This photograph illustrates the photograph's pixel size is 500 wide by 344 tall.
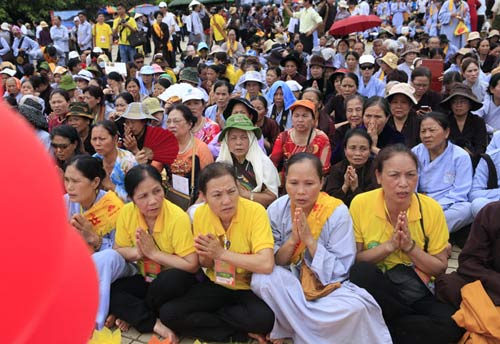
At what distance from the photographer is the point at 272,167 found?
4414mm

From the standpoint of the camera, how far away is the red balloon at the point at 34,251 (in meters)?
0.50

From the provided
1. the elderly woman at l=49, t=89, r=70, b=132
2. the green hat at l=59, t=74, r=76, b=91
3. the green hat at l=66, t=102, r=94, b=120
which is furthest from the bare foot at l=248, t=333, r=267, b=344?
the green hat at l=59, t=74, r=76, b=91

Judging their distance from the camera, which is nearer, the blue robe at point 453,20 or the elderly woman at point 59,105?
the elderly woman at point 59,105

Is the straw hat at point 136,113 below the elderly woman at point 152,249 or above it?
above

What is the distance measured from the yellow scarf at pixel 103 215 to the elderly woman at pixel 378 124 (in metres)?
2.50

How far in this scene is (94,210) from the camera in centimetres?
364

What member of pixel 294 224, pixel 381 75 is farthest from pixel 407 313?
pixel 381 75

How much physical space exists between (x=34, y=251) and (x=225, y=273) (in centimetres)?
274

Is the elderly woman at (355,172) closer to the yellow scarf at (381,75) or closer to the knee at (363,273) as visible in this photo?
the knee at (363,273)

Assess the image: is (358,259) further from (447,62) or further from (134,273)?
(447,62)

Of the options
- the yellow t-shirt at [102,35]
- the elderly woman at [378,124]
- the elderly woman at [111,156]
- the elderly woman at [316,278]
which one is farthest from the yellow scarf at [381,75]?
the yellow t-shirt at [102,35]

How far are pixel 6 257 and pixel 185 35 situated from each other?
70.0ft

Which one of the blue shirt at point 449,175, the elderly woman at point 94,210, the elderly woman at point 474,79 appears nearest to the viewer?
the elderly woman at point 94,210

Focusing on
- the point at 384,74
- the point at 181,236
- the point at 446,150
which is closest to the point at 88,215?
the point at 181,236
